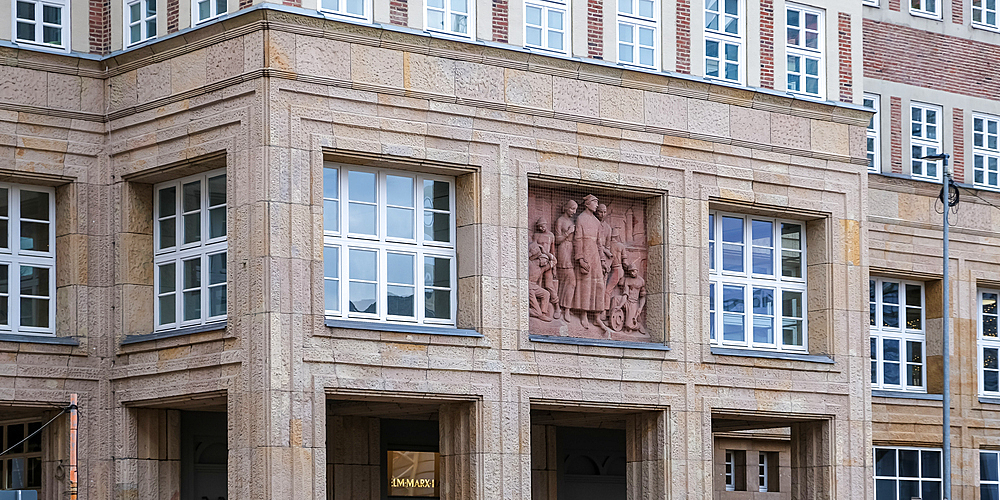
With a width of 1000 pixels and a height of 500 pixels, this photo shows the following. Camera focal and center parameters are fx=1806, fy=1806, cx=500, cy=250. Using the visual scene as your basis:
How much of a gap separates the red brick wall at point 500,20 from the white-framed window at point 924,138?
10.7 m

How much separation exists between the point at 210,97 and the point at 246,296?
2625 mm

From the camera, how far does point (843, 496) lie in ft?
86.6

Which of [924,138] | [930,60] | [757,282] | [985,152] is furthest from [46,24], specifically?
[985,152]

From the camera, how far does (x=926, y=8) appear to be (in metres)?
32.6

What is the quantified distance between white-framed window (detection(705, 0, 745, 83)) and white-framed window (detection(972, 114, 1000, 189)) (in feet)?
26.8

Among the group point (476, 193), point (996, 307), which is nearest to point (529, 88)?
point (476, 193)

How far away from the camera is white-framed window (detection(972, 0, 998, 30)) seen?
33.3 m

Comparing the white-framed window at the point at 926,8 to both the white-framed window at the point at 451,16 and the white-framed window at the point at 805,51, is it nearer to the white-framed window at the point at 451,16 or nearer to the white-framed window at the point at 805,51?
the white-framed window at the point at 805,51

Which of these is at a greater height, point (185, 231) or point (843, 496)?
point (185, 231)

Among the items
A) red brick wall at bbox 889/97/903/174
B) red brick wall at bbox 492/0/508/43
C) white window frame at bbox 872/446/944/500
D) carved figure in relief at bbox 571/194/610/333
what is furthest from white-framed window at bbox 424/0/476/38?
white window frame at bbox 872/446/944/500

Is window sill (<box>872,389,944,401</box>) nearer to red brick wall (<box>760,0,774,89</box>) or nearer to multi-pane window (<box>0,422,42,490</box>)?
red brick wall (<box>760,0,774,89</box>)

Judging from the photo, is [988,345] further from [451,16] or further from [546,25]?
[451,16]

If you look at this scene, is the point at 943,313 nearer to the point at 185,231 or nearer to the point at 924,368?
the point at 924,368

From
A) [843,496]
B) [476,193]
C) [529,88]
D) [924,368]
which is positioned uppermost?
[529,88]
